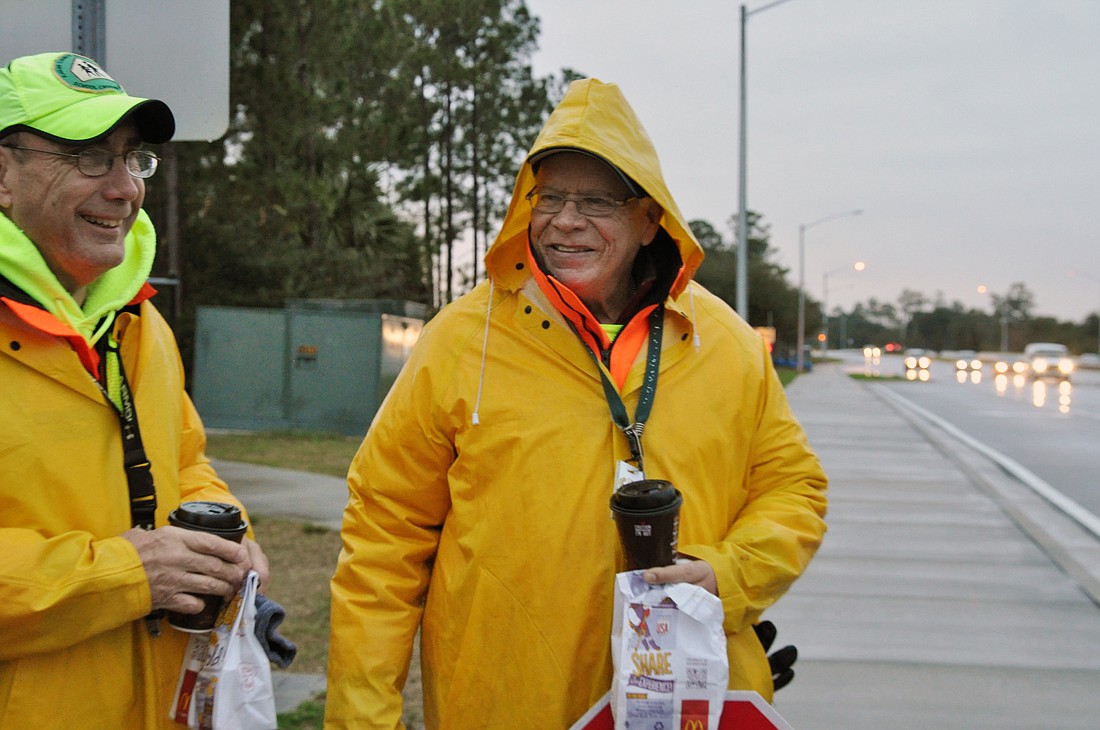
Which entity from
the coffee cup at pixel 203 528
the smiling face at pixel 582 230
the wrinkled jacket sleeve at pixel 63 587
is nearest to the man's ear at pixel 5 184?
the wrinkled jacket sleeve at pixel 63 587

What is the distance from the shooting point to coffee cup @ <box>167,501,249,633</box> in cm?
200

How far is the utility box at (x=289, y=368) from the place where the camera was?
15914mm

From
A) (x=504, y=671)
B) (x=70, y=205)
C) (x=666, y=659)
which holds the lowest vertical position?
(x=504, y=671)

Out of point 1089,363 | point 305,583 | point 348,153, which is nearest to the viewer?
point 305,583

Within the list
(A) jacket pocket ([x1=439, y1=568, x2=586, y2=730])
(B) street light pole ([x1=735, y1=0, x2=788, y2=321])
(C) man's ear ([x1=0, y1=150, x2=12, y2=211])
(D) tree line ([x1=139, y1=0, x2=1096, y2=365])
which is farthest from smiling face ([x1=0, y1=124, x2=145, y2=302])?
(B) street light pole ([x1=735, y1=0, x2=788, y2=321])

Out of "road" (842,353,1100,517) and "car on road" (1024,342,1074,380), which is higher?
"car on road" (1024,342,1074,380)

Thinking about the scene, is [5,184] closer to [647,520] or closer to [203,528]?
[203,528]

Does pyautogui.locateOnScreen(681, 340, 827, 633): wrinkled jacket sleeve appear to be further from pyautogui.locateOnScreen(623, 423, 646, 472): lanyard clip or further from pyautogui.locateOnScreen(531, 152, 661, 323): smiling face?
pyautogui.locateOnScreen(531, 152, 661, 323): smiling face

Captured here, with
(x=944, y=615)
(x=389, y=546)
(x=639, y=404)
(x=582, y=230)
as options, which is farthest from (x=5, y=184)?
(x=944, y=615)

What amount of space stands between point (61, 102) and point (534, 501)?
4.07ft

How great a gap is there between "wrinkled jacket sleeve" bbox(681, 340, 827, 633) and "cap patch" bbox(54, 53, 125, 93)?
154cm

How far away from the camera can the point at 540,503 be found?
2.24m

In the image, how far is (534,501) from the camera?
224 centimetres

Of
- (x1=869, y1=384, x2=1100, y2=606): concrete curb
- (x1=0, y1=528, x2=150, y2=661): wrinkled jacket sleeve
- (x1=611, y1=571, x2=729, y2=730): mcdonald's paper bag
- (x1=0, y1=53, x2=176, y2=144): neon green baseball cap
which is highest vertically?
(x1=0, y1=53, x2=176, y2=144): neon green baseball cap
